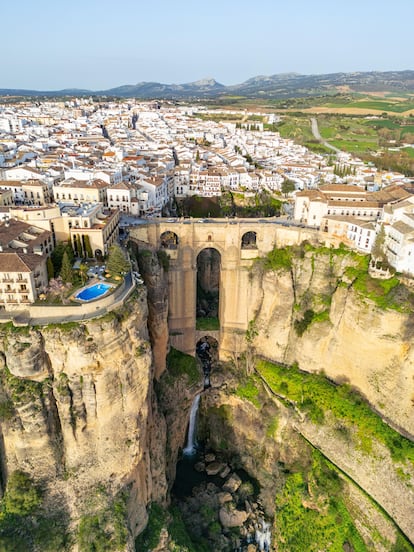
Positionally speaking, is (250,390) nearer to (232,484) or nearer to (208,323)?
(232,484)

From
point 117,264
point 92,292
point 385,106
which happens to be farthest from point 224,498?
point 385,106

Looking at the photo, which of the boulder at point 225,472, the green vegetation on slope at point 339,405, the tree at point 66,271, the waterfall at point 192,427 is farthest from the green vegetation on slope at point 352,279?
the tree at point 66,271

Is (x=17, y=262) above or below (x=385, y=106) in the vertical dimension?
below

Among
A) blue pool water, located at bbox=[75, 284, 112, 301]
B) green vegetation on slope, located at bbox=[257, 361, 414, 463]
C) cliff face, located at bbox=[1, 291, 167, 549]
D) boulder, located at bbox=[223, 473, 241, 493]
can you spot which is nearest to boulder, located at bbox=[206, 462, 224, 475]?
boulder, located at bbox=[223, 473, 241, 493]

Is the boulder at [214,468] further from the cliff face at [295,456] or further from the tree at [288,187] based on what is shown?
the tree at [288,187]

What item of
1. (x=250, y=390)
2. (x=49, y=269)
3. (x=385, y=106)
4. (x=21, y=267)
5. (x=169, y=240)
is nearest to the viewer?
(x=21, y=267)

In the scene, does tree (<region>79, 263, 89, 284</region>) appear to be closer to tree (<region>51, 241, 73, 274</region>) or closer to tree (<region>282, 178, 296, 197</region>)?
tree (<region>51, 241, 73, 274</region>)

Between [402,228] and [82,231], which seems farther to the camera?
[402,228]
